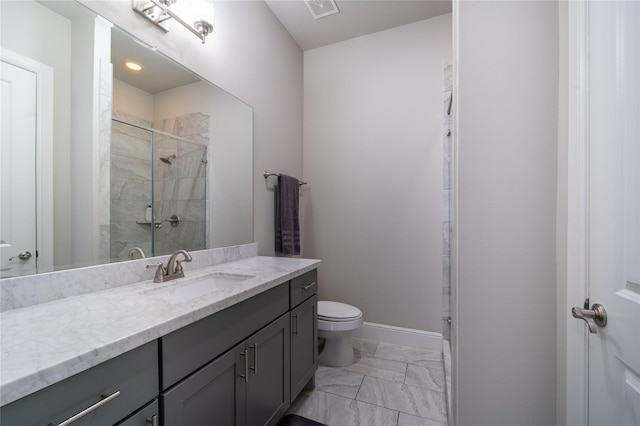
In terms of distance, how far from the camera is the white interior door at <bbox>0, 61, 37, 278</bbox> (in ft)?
2.54

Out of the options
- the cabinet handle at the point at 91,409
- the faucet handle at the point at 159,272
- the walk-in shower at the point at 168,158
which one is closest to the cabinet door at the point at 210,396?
the cabinet handle at the point at 91,409

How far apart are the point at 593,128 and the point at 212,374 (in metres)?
1.38

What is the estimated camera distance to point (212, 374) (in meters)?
0.83

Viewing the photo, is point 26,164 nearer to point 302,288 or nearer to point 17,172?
point 17,172

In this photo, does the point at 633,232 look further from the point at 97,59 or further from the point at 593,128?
the point at 97,59

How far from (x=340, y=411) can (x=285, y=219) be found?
1.30 m

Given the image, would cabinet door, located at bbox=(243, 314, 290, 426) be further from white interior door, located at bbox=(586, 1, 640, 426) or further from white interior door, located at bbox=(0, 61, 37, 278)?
white interior door, located at bbox=(586, 1, 640, 426)

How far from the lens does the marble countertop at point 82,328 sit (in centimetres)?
46

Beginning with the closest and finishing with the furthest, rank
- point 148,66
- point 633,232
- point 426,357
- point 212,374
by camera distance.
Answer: point 633,232 → point 212,374 → point 148,66 → point 426,357

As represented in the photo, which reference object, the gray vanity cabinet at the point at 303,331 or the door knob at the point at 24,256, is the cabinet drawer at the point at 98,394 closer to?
the door knob at the point at 24,256

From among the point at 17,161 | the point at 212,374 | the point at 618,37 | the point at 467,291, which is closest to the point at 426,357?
the point at 467,291

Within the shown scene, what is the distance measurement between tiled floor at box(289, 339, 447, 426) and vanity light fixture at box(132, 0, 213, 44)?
212cm

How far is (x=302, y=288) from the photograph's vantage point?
4.74 ft

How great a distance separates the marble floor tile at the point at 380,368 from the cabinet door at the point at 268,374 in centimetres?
75
